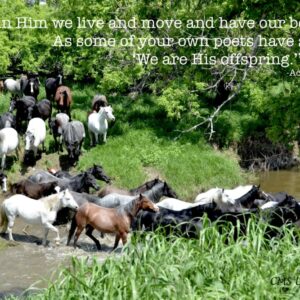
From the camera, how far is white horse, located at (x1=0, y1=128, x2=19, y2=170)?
691 inches

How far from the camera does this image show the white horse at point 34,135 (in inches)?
709

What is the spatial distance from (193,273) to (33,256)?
20.1ft

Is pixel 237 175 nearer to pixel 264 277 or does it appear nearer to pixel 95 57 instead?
pixel 95 57

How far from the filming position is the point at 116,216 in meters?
12.9

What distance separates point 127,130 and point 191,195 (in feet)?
12.8

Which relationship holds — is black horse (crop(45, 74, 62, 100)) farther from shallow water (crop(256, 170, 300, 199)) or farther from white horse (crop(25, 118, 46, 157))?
shallow water (crop(256, 170, 300, 199))

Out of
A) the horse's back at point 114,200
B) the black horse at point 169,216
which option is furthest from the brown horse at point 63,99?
the black horse at point 169,216

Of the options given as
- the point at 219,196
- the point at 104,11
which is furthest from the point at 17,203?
the point at 104,11

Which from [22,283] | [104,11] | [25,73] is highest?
[104,11]

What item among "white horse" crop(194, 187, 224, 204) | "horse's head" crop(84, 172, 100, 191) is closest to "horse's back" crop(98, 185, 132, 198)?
"horse's head" crop(84, 172, 100, 191)

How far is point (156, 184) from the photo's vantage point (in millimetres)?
15125

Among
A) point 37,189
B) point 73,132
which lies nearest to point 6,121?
point 73,132

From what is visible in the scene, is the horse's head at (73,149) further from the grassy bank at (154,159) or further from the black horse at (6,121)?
the black horse at (6,121)

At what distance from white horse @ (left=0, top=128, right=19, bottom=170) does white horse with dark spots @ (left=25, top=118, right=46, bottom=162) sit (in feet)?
1.00
